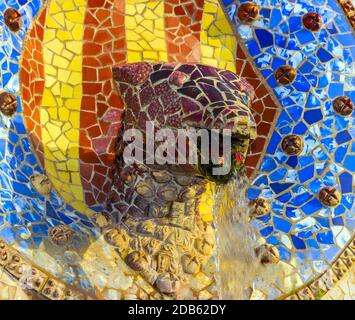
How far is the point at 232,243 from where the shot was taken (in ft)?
18.3

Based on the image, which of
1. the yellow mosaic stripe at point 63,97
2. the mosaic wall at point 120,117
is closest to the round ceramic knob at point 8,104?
the mosaic wall at point 120,117

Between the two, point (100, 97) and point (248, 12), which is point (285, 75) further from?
point (100, 97)

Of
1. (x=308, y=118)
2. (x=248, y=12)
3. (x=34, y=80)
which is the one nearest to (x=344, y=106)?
(x=308, y=118)

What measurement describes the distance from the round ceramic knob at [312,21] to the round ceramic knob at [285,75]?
0.24 meters

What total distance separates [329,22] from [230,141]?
1.27 meters

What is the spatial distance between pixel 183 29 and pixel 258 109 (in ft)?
1.83

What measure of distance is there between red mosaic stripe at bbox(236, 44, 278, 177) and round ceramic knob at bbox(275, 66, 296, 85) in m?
0.09

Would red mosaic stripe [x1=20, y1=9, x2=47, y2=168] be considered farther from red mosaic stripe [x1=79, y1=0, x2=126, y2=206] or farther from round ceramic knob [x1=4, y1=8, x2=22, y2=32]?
red mosaic stripe [x1=79, y1=0, x2=126, y2=206]

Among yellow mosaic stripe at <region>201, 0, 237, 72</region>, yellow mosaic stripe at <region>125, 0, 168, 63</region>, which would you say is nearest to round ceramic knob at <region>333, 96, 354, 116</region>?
yellow mosaic stripe at <region>201, 0, 237, 72</region>

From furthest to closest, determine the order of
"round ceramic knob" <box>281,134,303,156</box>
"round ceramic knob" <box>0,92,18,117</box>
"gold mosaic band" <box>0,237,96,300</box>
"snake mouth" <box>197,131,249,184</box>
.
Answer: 1. "round ceramic knob" <box>281,134,303,156</box>
2. "round ceramic knob" <box>0,92,18,117</box>
3. "gold mosaic band" <box>0,237,96,300</box>
4. "snake mouth" <box>197,131,249,184</box>

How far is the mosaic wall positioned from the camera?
5488mm

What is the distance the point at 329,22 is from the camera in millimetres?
6133

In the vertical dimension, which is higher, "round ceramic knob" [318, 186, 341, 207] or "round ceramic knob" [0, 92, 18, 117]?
"round ceramic knob" [0, 92, 18, 117]

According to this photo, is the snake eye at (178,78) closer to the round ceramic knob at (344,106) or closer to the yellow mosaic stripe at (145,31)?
the yellow mosaic stripe at (145,31)
